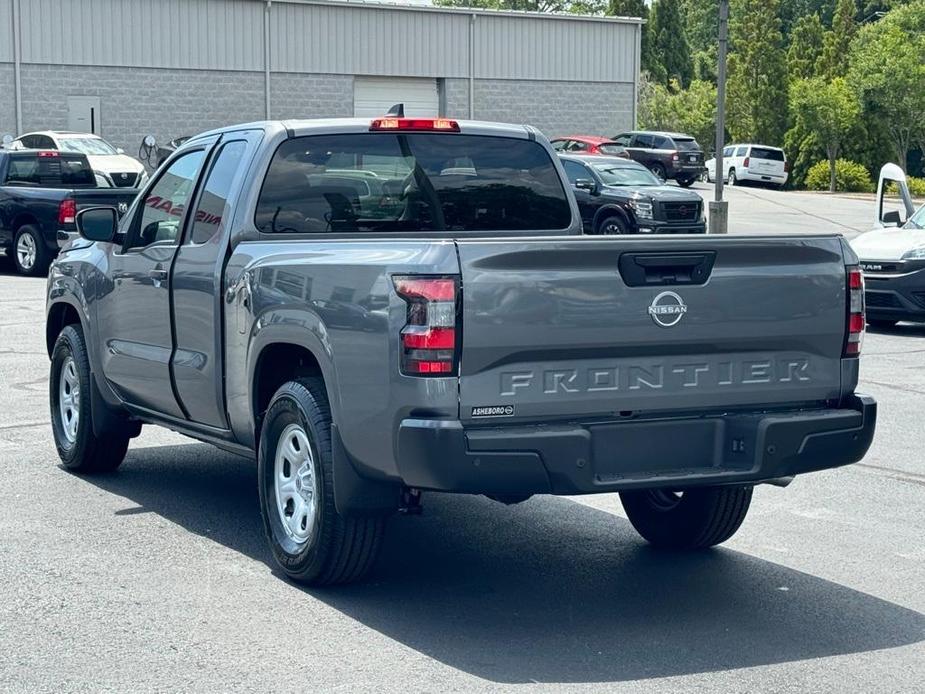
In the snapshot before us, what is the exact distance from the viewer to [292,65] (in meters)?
47.2

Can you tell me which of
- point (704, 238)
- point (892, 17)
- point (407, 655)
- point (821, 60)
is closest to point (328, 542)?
point (407, 655)

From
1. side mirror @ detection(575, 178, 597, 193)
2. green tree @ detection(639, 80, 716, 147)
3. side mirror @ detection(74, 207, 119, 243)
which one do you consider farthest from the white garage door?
side mirror @ detection(74, 207, 119, 243)

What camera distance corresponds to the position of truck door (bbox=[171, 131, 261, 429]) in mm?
7066

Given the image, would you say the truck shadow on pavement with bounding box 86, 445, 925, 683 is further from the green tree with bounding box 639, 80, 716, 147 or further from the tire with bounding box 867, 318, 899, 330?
→ the green tree with bounding box 639, 80, 716, 147

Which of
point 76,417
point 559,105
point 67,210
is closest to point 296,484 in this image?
point 76,417

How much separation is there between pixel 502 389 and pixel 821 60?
63485mm

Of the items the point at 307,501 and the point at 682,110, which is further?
the point at 682,110

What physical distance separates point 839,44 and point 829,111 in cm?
1191

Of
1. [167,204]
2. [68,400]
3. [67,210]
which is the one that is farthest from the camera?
[67,210]

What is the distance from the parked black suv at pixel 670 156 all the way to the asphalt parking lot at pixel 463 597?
39.8m

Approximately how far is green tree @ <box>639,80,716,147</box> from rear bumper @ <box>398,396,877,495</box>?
200ft

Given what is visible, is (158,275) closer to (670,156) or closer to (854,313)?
(854,313)

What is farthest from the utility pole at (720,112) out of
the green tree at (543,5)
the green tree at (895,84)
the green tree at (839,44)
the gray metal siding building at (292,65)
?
the green tree at (543,5)

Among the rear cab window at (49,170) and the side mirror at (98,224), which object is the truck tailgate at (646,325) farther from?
the rear cab window at (49,170)
